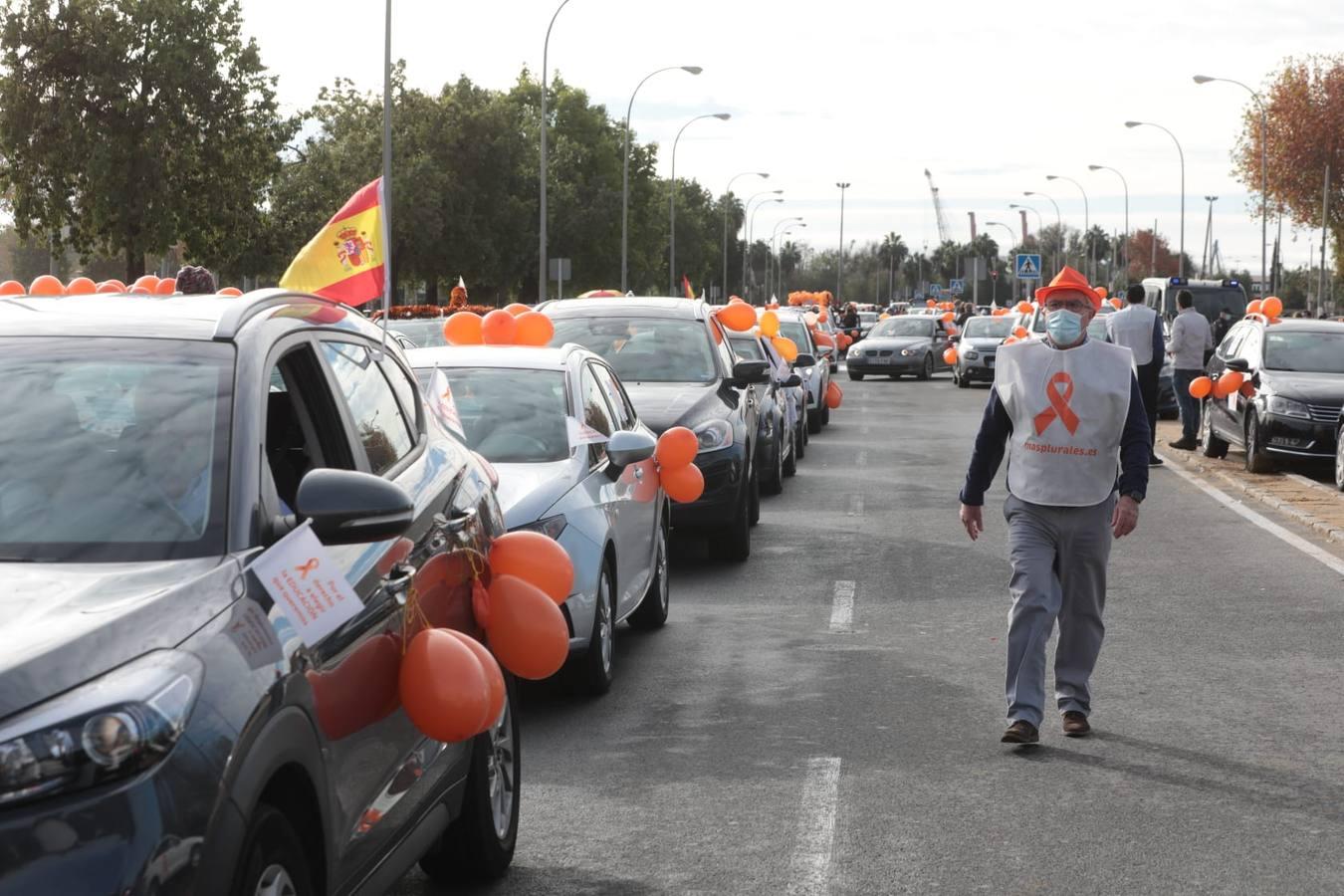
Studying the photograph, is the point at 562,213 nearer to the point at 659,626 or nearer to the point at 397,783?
the point at 659,626

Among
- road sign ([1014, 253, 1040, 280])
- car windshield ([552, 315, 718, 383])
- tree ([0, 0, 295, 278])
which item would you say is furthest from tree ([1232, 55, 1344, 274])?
car windshield ([552, 315, 718, 383])

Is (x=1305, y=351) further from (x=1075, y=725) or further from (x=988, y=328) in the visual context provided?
(x=988, y=328)

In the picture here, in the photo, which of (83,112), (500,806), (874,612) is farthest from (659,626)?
(83,112)

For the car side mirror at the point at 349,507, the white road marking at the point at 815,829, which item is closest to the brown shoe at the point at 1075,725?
the white road marking at the point at 815,829

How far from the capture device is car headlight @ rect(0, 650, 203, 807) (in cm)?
297

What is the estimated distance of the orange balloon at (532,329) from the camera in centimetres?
1221

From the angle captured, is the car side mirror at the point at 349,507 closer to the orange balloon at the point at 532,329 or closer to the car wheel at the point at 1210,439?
the orange balloon at the point at 532,329

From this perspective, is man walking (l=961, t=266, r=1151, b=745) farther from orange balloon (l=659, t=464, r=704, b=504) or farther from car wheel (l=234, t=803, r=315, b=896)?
car wheel (l=234, t=803, r=315, b=896)

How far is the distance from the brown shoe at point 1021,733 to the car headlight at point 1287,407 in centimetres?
1295

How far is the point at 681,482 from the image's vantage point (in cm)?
1102

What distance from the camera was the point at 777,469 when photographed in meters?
18.4

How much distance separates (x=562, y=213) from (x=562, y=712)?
7357 cm

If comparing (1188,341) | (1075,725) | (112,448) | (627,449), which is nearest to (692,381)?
(627,449)

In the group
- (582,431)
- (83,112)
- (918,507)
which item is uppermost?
(83,112)
